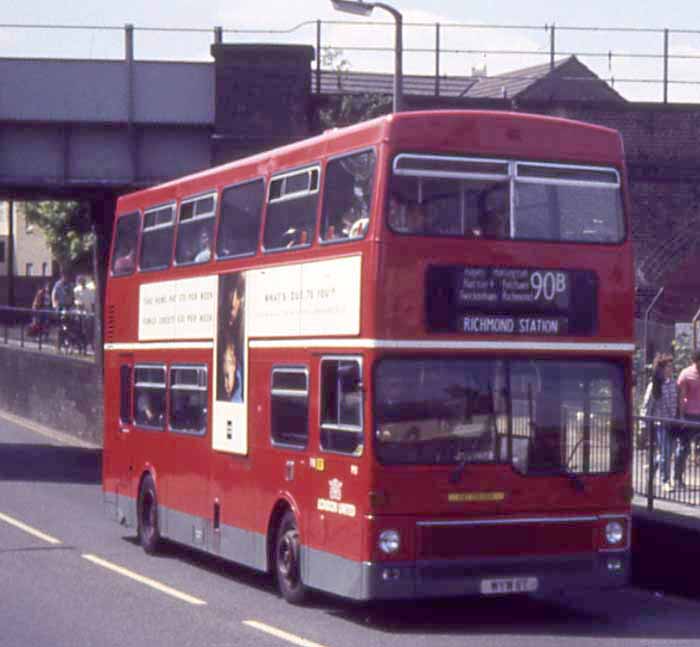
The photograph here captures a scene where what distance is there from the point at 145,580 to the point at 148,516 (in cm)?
290

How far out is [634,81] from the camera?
124 ft

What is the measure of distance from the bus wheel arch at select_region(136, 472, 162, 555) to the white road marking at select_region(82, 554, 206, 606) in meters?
0.76

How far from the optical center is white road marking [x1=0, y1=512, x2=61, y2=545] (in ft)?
67.1

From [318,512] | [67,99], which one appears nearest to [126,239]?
[318,512]

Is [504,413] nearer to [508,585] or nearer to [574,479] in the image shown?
[574,479]

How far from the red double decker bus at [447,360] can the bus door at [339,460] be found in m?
0.02

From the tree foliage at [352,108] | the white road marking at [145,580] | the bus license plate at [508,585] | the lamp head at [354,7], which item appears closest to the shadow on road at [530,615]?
the bus license plate at [508,585]

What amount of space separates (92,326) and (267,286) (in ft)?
86.4

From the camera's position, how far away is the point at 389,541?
527 inches

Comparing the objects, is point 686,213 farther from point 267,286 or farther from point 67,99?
point 267,286

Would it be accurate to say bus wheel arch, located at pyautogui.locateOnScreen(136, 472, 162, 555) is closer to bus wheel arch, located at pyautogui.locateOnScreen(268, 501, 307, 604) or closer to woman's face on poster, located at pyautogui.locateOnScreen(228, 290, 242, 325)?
woman's face on poster, located at pyautogui.locateOnScreen(228, 290, 242, 325)

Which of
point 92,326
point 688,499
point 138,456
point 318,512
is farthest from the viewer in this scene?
point 92,326

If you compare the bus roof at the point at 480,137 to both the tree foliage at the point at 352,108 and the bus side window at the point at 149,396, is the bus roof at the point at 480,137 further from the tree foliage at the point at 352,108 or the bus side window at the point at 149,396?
the tree foliage at the point at 352,108

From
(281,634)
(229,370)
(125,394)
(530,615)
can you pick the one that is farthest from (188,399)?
(281,634)
